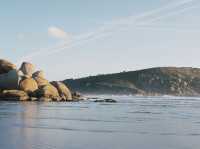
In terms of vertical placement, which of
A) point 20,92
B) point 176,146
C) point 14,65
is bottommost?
point 176,146

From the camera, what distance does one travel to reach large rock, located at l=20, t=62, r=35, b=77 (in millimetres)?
102062

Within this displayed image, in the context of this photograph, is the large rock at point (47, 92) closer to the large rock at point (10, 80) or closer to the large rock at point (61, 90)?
the large rock at point (61, 90)

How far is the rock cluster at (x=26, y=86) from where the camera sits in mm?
89438

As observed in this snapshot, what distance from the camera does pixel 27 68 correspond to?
10244 cm

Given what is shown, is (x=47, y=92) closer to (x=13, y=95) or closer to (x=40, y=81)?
(x=40, y=81)

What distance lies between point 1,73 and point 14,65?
3.43 meters

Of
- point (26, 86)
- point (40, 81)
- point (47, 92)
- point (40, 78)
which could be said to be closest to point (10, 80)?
point (26, 86)

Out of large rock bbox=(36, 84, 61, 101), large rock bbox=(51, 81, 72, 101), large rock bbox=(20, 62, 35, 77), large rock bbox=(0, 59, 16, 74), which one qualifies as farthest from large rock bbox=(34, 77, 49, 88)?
large rock bbox=(0, 59, 16, 74)

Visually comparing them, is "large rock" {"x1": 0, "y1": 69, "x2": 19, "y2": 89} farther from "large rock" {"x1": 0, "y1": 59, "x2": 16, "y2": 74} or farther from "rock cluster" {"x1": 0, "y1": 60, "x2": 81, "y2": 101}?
"large rock" {"x1": 0, "y1": 59, "x2": 16, "y2": 74}

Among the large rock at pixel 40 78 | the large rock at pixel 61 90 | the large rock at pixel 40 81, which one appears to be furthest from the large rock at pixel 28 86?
the large rock at pixel 61 90

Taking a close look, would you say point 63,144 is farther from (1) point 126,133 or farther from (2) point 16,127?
(2) point 16,127

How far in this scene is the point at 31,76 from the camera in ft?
335

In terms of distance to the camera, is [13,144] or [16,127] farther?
[16,127]

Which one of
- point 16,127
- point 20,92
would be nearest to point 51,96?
point 20,92
